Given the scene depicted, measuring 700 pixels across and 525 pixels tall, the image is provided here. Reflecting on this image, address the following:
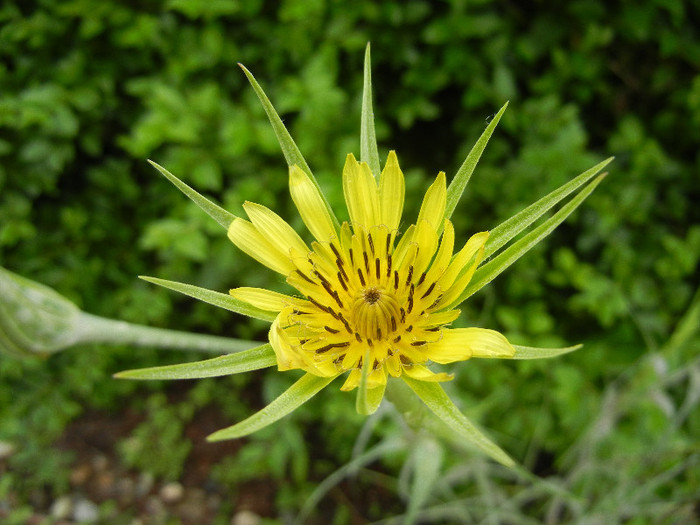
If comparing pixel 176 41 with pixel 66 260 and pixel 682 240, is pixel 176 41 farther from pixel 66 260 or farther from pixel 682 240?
pixel 682 240

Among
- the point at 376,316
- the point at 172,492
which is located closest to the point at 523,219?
the point at 376,316

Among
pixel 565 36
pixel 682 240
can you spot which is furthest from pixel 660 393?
pixel 565 36

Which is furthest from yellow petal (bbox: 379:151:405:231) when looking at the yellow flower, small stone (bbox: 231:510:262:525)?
small stone (bbox: 231:510:262:525)

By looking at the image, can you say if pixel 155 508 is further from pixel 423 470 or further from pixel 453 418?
pixel 453 418

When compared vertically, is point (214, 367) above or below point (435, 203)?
below

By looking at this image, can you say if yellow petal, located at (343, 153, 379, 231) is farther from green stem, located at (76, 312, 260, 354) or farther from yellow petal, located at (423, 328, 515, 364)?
green stem, located at (76, 312, 260, 354)

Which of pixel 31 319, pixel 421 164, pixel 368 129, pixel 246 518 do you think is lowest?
pixel 246 518
